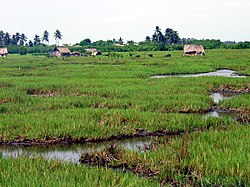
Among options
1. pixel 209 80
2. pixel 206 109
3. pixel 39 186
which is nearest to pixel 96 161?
pixel 39 186

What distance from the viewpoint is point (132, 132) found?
28.9 ft

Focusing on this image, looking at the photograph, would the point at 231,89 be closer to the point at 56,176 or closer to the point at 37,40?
the point at 56,176

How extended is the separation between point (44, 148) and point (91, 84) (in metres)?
8.54

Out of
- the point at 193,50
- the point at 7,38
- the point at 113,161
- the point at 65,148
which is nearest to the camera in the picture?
the point at 113,161

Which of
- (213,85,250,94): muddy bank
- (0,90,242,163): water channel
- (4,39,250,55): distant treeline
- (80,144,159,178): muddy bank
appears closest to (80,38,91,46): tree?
(4,39,250,55): distant treeline

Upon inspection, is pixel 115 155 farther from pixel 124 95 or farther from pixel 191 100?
pixel 124 95

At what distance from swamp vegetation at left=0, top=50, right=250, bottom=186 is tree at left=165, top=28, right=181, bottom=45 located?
58142 millimetres

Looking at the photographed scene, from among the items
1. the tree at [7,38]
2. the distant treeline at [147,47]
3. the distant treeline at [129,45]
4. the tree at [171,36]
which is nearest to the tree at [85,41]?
the distant treeline at [129,45]

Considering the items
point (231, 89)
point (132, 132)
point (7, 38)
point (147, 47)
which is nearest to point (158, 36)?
point (147, 47)

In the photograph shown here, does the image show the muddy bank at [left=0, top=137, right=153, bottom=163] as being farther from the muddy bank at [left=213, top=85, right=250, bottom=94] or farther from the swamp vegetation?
the muddy bank at [left=213, top=85, right=250, bottom=94]

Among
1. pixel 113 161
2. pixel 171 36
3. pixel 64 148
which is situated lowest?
pixel 64 148

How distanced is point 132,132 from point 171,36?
68243 millimetres

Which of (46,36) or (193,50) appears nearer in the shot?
(193,50)

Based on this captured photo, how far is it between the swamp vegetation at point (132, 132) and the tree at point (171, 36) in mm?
58142
